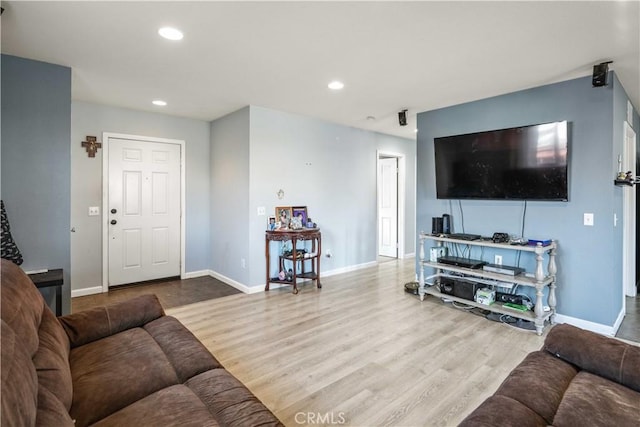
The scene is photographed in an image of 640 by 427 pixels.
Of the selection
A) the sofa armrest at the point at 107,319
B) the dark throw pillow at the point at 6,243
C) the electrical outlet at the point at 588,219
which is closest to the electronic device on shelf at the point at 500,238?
the electrical outlet at the point at 588,219

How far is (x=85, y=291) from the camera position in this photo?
426 centimetres

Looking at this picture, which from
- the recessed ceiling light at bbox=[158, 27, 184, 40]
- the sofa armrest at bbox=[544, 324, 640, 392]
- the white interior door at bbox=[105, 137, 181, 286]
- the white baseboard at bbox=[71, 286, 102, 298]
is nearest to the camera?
the sofa armrest at bbox=[544, 324, 640, 392]

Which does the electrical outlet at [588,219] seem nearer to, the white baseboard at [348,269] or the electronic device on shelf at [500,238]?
the electronic device on shelf at [500,238]

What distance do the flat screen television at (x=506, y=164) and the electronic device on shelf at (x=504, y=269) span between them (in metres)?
0.73

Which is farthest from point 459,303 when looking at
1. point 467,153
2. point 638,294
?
point 638,294

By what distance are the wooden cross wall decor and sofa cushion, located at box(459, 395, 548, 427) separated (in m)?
4.84

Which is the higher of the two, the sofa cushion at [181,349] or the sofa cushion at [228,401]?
the sofa cushion at [181,349]

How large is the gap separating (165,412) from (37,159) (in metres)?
2.77

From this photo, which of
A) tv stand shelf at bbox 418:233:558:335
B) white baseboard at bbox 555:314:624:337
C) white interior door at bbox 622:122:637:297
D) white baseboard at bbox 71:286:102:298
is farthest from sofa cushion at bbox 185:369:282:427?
white interior door at bbox 622:122:637:297

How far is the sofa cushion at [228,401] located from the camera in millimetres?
1205

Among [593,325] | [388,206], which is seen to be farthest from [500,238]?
[388,206]

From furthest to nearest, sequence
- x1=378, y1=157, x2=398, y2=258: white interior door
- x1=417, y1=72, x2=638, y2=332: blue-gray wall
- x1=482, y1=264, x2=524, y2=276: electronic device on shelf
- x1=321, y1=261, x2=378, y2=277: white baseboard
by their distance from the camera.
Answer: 1. x1=378, y1=157, x2=398, y2=258: white interior door
2. x1=321, y1=261, x2=378, y2=277: white baseboard
3. x1=482, y1=264, x2=524, y2=276: electronic device on shelf
4. x1=417, y1=72, x2=638, y2=332: blue-gray wall

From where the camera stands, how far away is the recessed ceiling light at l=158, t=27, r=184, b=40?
7.66 ft

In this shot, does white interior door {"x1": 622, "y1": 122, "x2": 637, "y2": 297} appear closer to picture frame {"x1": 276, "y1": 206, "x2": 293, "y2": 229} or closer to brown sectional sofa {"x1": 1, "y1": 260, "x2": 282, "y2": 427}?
picture frame {"x1": 276, "y1": 206, "x2": 293, "y2": 229}
